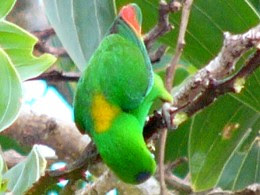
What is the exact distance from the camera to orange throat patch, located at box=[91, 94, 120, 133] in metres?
1.52

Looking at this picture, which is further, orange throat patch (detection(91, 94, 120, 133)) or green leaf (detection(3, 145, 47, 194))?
green leaf (detection(3, 145, 47, 194))

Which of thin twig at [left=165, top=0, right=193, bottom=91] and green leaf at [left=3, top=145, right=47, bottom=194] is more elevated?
thin twig at [left=165, top=0, right=193, bottom=91]

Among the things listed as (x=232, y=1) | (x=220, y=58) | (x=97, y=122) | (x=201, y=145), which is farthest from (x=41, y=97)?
(x=220, y=58)

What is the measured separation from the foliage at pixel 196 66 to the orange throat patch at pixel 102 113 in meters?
0.16

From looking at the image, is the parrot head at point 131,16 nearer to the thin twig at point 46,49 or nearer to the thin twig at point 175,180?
the thin twig at point 175,180

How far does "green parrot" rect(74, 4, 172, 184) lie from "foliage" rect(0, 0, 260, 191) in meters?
0.14

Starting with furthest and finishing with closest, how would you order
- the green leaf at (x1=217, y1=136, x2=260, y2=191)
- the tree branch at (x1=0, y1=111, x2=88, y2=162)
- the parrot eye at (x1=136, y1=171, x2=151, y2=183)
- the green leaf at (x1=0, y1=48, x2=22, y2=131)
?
the green leaf at (x1=217, y1=136, x2=260, y2=191) < the tree branch at (x1=0, y1=111, x2=88, y2=162) < the green leaf at (x1=0, y1=48, x2=22, y2=131) < the parrot eye at (x1=136, y1=171, x2=151, y2=183)

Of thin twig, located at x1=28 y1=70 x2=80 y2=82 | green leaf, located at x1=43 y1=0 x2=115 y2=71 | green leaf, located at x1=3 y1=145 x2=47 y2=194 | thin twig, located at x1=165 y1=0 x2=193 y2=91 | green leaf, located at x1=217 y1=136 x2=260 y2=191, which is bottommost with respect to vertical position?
green leaf, located at x1=217 y1=136 x2=260 y2=191

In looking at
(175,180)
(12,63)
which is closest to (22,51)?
(12,63)

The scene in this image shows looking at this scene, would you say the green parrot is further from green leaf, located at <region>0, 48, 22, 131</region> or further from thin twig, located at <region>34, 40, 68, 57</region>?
thin twig, located at <region>34, 40, 68, 57</region>

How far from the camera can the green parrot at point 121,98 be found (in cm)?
146

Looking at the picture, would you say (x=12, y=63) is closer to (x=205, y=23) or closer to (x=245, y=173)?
(x=205, y=23)

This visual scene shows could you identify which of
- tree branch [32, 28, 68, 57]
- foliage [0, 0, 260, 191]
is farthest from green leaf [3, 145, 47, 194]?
tree branch [32, 28, 68, 57]

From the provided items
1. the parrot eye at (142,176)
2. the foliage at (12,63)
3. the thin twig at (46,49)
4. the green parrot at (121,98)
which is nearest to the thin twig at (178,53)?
the green parrot at (121,98)
